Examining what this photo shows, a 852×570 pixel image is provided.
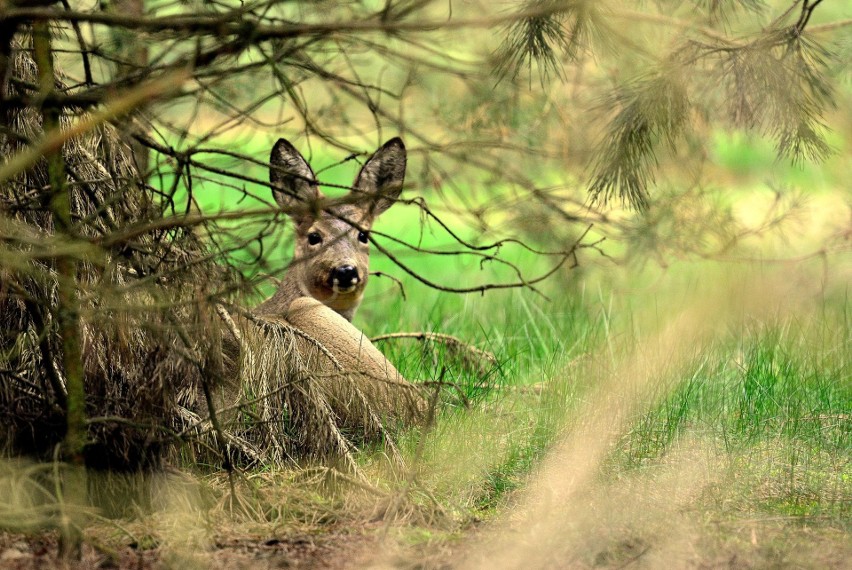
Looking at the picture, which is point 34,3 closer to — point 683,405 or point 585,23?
point 585,23

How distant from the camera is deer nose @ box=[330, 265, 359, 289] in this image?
19.0 feet

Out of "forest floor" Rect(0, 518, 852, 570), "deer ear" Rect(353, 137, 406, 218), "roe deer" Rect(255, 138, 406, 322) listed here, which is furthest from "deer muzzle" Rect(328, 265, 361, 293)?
"forest floor" Rect(0, 518, 852, 570)

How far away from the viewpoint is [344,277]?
579 cm

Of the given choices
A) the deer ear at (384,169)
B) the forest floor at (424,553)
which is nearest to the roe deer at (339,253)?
the deer ear at (384,169)

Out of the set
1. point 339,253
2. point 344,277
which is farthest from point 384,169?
point 344,277

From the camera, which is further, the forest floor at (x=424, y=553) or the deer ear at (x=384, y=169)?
the deer ear at (x=384, y=169)

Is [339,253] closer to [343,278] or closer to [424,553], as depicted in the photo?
[343,278]

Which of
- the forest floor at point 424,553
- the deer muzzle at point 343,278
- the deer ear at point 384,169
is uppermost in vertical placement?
Answer: the deer ear at point 384,169

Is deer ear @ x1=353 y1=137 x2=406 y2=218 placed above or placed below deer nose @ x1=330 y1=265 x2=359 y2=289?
above

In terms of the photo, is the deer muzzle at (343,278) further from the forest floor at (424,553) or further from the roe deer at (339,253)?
the forest floor at (424,553)

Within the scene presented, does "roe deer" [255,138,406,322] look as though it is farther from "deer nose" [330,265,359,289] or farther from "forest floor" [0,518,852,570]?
"forest floor" [0,518,852,570]

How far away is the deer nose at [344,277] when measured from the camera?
579cm

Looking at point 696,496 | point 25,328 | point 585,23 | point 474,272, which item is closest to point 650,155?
point 585,23

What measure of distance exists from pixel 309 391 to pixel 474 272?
605 cm
